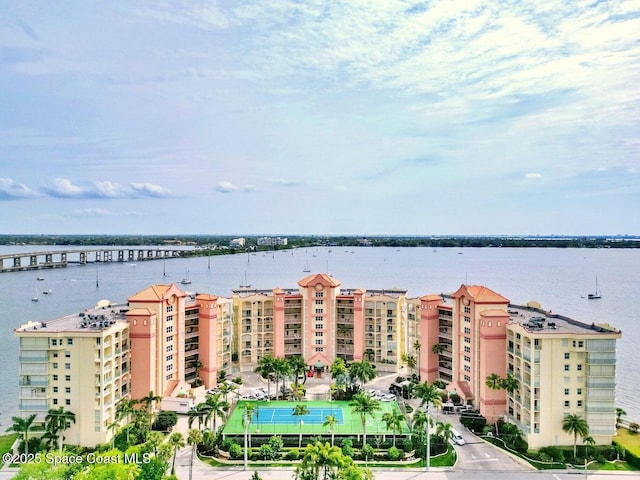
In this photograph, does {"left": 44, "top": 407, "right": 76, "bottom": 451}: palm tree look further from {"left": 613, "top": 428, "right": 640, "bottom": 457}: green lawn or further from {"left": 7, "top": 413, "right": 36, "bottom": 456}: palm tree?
{"left": 613, "top": 428, "right": 640, "bottom": 457}: green lawn

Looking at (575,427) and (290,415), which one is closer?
(575,427)

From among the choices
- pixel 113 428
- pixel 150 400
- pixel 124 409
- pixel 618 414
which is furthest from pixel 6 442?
pixel 618 414

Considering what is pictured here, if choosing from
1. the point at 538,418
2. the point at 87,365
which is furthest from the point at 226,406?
the point at 538,418

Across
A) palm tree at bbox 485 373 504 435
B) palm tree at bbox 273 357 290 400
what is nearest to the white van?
palm tree at bbox 485 373 504 435

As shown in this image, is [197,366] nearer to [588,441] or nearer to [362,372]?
[362,372]

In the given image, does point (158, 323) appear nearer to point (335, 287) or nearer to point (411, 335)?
point (335, 287)

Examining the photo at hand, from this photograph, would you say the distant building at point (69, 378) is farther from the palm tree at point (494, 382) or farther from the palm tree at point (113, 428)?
the palm tree at point (494, 382)
